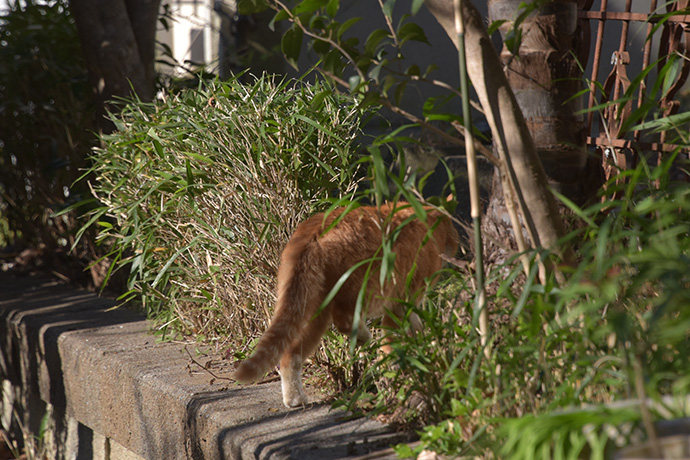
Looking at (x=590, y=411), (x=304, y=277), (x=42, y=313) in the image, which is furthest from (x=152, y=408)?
(x=590, y=411)

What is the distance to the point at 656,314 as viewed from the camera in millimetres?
1414

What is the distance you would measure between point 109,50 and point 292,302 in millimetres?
2957

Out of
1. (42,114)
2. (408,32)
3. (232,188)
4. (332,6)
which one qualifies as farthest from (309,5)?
(42,114)

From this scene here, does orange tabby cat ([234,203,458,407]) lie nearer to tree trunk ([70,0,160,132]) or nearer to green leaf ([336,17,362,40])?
green leaf ([336,17,362,40])

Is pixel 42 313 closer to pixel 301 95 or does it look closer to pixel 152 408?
pixel 152 408

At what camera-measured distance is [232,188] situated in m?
3.12

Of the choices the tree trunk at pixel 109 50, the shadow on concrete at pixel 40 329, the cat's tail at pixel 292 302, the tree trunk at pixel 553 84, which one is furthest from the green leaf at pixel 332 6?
the tree trunk at pixel 109 50

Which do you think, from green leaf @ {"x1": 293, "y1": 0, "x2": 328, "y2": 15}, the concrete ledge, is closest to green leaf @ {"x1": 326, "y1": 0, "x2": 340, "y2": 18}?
green leaf @ {"x1": 293, "y1": 0, "x2": 328, "y2": 15}

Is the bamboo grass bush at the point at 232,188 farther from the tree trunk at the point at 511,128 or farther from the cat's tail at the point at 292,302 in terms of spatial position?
the tree trunk at the point at 511,128

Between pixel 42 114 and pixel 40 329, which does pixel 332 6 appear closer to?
pixel 40 329

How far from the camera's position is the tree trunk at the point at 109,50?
466 centimetres

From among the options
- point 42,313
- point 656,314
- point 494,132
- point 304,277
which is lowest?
point 42,313

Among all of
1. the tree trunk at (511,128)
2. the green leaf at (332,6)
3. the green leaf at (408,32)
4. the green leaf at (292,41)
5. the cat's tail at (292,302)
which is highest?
the green leaf at (332,6)

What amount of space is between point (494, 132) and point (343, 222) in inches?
24.7
